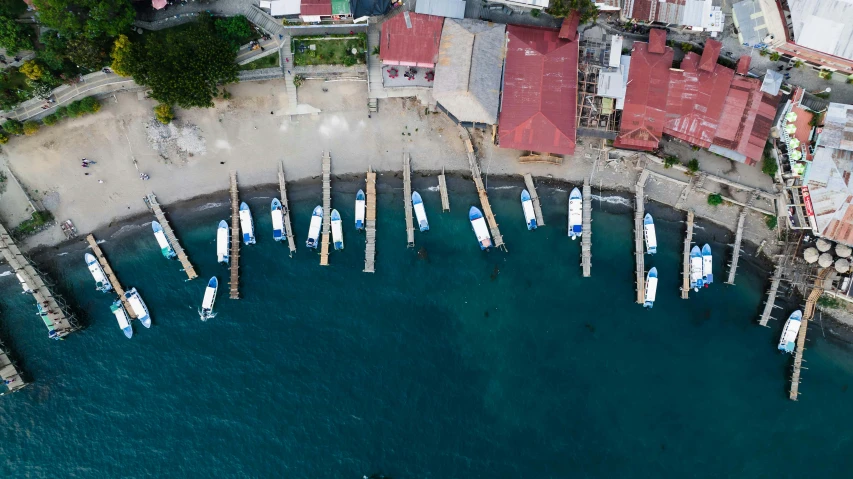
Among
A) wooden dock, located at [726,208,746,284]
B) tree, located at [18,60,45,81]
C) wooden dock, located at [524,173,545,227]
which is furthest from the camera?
wooden dock, located at [524,173,545,227]

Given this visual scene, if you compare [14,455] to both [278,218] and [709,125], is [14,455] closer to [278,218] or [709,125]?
[278,218]

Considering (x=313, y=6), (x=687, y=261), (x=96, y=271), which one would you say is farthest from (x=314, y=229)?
(x=687, y=261)

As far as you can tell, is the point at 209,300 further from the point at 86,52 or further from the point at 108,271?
the point at 86,52

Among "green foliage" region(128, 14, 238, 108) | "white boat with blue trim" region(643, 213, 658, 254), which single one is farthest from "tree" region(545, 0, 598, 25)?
"green foliage" region(128, 14, 238, 108)

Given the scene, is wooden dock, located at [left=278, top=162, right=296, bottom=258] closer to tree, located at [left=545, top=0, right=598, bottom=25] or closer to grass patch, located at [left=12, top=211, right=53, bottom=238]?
grass patch, located at [left=12, top=211, right=53, bottom=238]

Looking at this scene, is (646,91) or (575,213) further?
(575,213)

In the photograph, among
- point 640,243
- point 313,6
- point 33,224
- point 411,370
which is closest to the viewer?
point 313,6
